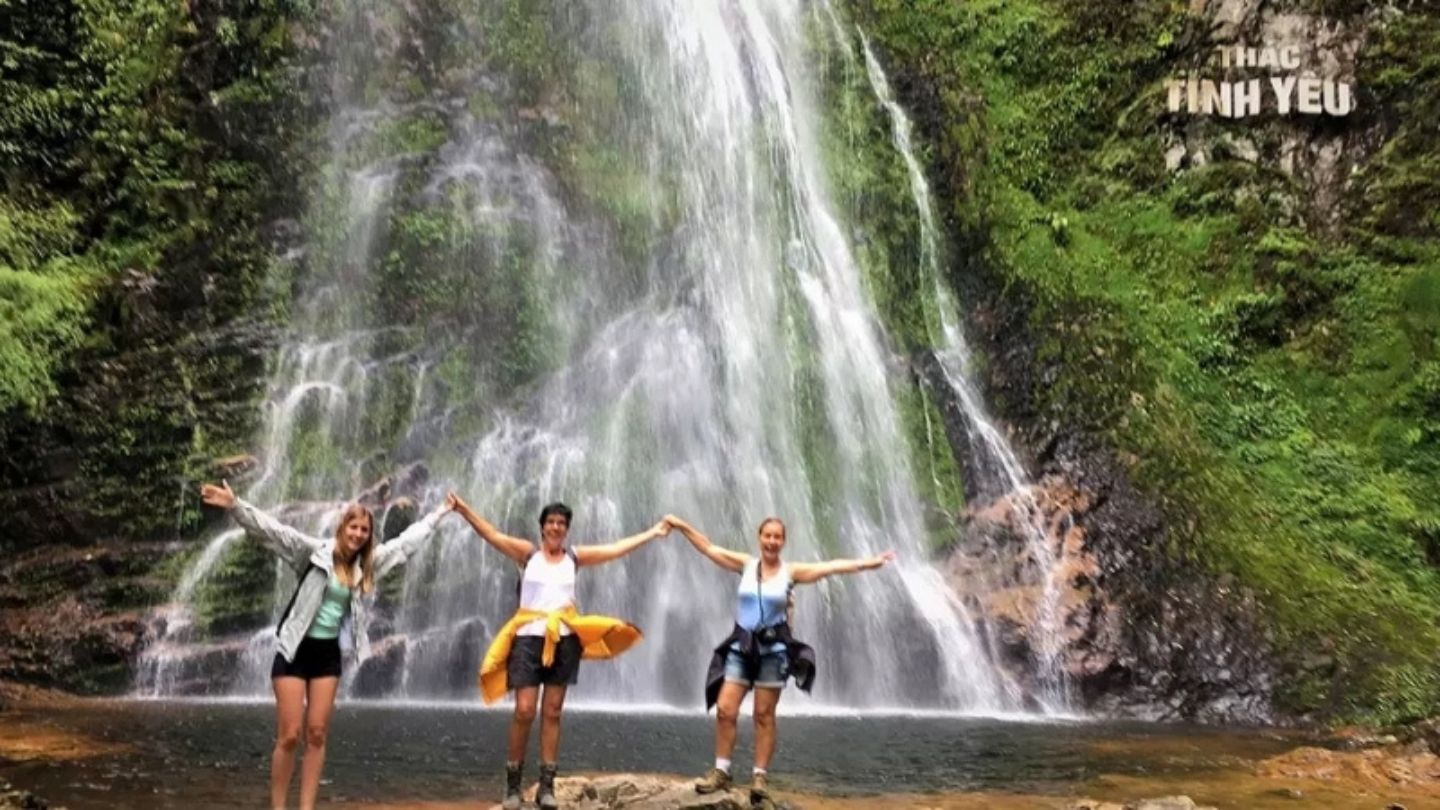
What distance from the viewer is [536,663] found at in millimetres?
4922

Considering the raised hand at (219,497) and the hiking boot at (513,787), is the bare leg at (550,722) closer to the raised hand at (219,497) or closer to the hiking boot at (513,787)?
the hiking boot at (513,787)

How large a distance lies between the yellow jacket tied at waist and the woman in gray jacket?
66 cm

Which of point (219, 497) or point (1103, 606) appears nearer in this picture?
point (219, 497)

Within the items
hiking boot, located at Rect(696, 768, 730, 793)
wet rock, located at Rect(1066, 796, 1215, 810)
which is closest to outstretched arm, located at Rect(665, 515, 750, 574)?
hiking boot, located at Rect(696, 768, 730, 793)

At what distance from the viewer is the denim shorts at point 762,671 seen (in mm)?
5262

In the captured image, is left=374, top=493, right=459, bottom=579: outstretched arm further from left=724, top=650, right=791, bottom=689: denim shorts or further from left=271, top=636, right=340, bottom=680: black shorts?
left=724, top=650, right=791, bottom=689: denim shorts

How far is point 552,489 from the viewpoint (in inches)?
549

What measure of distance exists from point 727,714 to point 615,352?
1049cm

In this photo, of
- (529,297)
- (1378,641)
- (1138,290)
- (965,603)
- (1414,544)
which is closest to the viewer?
(1378,641)

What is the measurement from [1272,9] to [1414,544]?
936 centimetres

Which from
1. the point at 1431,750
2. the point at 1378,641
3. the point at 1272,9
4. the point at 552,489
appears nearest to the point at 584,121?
the point at 552,489

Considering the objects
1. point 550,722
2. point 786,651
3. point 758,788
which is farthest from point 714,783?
point 550,722

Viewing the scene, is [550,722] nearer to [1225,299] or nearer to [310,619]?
[310,619]

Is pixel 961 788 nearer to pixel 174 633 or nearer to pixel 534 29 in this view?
pixel 174 633
